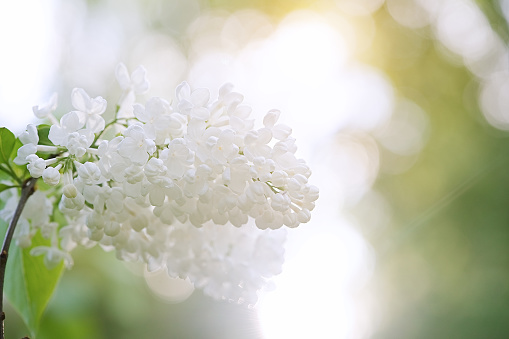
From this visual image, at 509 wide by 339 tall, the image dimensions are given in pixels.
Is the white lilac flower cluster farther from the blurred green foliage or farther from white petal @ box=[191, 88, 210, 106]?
the blurred green foliage

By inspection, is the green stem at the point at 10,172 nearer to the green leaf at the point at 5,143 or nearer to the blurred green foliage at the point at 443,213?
the green leaf at the point at 5,143

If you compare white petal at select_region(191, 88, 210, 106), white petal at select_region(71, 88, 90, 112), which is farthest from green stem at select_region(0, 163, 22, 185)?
white petal at select_region(191, 88, 210, 106)

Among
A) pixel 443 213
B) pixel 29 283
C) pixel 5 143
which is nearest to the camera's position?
pixel 5 143

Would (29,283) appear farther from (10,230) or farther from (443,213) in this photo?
(443,213)

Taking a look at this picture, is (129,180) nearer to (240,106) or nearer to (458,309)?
(240,106)

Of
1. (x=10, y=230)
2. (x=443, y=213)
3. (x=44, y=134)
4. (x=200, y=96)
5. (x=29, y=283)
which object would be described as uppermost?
(x=443, y=213)

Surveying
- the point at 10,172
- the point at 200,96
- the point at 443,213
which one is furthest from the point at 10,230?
the point at 443,213

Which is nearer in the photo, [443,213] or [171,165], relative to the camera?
[171,165]
